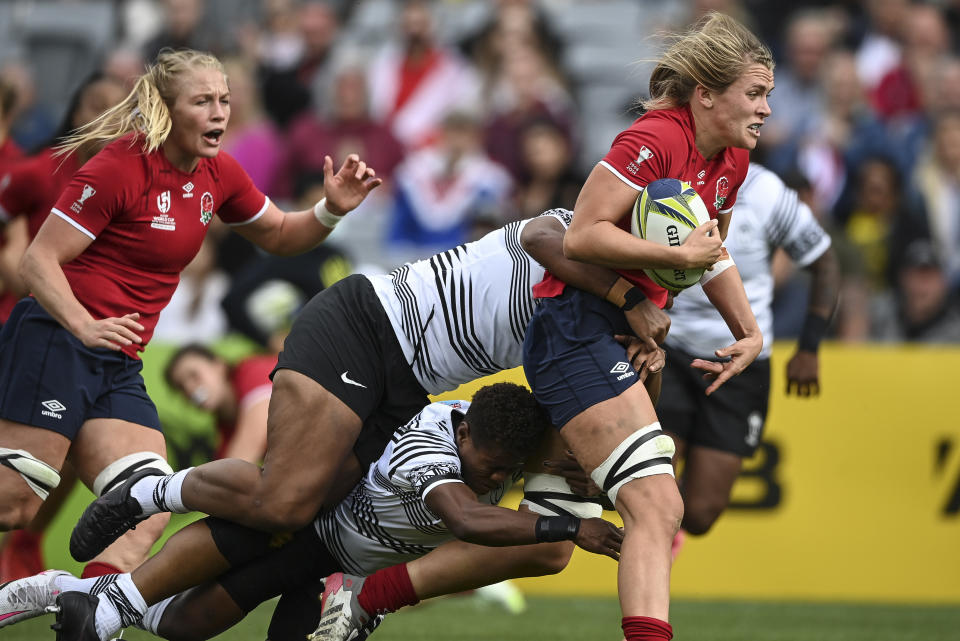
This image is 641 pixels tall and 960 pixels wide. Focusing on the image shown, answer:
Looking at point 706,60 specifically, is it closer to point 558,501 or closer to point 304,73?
point 558,501

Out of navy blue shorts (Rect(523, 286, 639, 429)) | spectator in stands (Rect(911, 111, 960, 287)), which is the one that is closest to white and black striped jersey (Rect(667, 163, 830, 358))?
navy blue shorts (Rect(523, 286, 639, 429))

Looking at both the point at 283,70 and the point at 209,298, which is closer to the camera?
the point at 209,298

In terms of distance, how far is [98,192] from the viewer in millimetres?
5445

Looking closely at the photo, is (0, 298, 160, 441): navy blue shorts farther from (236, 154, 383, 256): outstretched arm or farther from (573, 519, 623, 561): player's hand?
(573, 519, 623, 561): player's hand

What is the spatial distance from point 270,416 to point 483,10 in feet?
31.4

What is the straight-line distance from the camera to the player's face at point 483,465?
17.1 feet

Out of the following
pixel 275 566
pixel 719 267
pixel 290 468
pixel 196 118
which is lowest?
pixel 275 566

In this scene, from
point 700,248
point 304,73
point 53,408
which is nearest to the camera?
point 700,248

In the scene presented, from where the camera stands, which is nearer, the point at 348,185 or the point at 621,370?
the point at 621,370

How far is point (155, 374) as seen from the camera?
29.8 feet

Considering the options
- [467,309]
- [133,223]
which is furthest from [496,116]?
[467,309]

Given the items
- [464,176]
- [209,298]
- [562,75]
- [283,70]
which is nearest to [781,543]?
[464,176]

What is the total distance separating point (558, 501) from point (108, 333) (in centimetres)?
193

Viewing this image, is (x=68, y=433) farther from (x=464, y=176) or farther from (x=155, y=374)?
(x=464, y=176)
